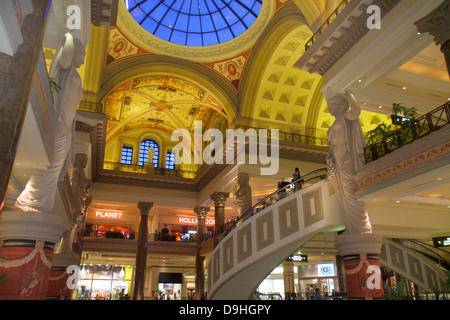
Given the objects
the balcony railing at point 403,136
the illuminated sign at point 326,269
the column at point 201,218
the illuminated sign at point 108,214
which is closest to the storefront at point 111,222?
the illuminated sign at point 108,214

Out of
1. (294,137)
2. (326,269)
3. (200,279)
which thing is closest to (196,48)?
(294,137)

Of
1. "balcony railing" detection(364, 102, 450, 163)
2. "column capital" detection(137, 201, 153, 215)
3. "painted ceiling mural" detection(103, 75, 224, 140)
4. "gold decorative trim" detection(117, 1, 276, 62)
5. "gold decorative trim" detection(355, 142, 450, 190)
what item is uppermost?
"gold decorative trim" detection(117, 1, 276, 62)

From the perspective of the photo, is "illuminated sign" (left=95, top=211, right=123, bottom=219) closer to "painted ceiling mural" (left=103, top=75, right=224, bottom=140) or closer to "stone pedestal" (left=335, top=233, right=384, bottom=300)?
"painted ceiling mural" (left=103, top=75, right=224, bottom=140)

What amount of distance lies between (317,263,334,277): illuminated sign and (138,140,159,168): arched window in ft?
39.2

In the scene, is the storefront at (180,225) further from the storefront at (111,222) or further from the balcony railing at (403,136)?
the balcony railing at (403,136)

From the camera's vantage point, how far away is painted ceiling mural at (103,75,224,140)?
1850 centimetres

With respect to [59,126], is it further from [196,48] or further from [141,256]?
[141,256]

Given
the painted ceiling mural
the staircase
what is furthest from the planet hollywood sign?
the staircase

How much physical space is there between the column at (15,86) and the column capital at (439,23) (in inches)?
266

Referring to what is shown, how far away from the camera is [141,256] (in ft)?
62.1

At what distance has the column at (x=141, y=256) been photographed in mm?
18141
